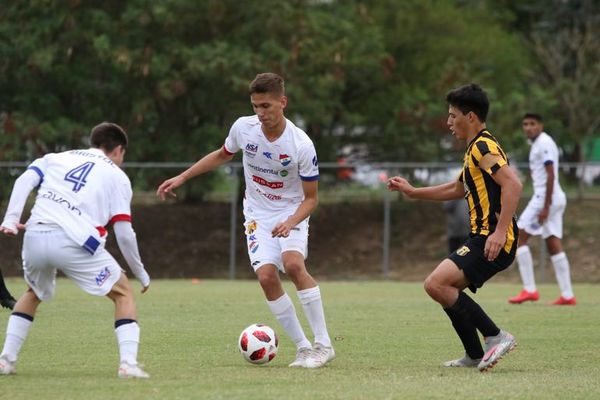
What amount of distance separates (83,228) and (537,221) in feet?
29.1

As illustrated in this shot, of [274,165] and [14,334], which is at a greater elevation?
[274,165]

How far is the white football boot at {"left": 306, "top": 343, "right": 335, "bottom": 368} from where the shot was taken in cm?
815

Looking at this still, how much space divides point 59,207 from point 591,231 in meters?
19.9

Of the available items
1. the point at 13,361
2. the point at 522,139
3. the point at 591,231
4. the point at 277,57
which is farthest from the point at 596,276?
the point at 13,361

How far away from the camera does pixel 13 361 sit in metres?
7.43

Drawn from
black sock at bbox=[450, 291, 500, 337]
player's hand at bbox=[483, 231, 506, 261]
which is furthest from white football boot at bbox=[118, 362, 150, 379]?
player's hand at bbox=[483, 231, 506, 261]

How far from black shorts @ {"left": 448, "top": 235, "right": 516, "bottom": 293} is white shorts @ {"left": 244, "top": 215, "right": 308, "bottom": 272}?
118cm

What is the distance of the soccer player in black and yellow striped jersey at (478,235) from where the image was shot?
312 inches

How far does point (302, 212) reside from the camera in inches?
327

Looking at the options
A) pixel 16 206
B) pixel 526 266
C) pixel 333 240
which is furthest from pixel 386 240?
pixel 16 206

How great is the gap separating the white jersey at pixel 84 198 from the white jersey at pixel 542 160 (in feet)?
28.3

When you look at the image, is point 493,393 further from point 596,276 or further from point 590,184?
point 590,184

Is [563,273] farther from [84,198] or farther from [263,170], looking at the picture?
[84,198]

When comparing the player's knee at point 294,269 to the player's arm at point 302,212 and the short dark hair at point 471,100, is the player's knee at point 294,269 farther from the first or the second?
the short dark hair at point 471,100
